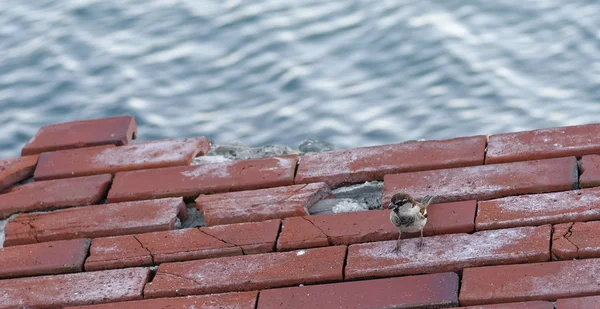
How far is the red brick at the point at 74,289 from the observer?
2.55 m

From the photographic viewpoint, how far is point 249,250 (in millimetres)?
2637

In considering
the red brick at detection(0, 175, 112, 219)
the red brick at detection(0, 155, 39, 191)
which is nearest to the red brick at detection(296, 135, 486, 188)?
the red brick at detection(0, 175, 112, 219)

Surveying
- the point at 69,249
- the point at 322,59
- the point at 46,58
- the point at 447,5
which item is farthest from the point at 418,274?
the point at 46,58

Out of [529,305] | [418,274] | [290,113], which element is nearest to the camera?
[529,305]

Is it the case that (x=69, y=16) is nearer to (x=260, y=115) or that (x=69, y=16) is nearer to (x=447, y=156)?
(x=260, y=115)

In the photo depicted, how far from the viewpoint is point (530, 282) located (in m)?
2.26

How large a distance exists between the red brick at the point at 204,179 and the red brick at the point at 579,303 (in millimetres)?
1021

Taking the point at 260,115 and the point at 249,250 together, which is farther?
the point at 260,115

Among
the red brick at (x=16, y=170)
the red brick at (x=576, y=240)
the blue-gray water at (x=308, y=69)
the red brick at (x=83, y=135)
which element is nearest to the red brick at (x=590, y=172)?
the red brick at (x=576, y=240)

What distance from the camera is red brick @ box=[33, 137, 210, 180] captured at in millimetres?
3107

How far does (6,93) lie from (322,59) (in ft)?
6.82

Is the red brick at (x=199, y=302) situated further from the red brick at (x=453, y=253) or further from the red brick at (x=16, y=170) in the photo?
the red brick at (x=16, y=170)

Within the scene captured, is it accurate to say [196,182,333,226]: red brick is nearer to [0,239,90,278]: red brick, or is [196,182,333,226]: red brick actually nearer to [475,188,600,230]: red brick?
[0,239,90,278]: red brick

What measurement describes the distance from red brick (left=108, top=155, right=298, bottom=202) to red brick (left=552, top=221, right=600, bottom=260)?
887 millimetres
